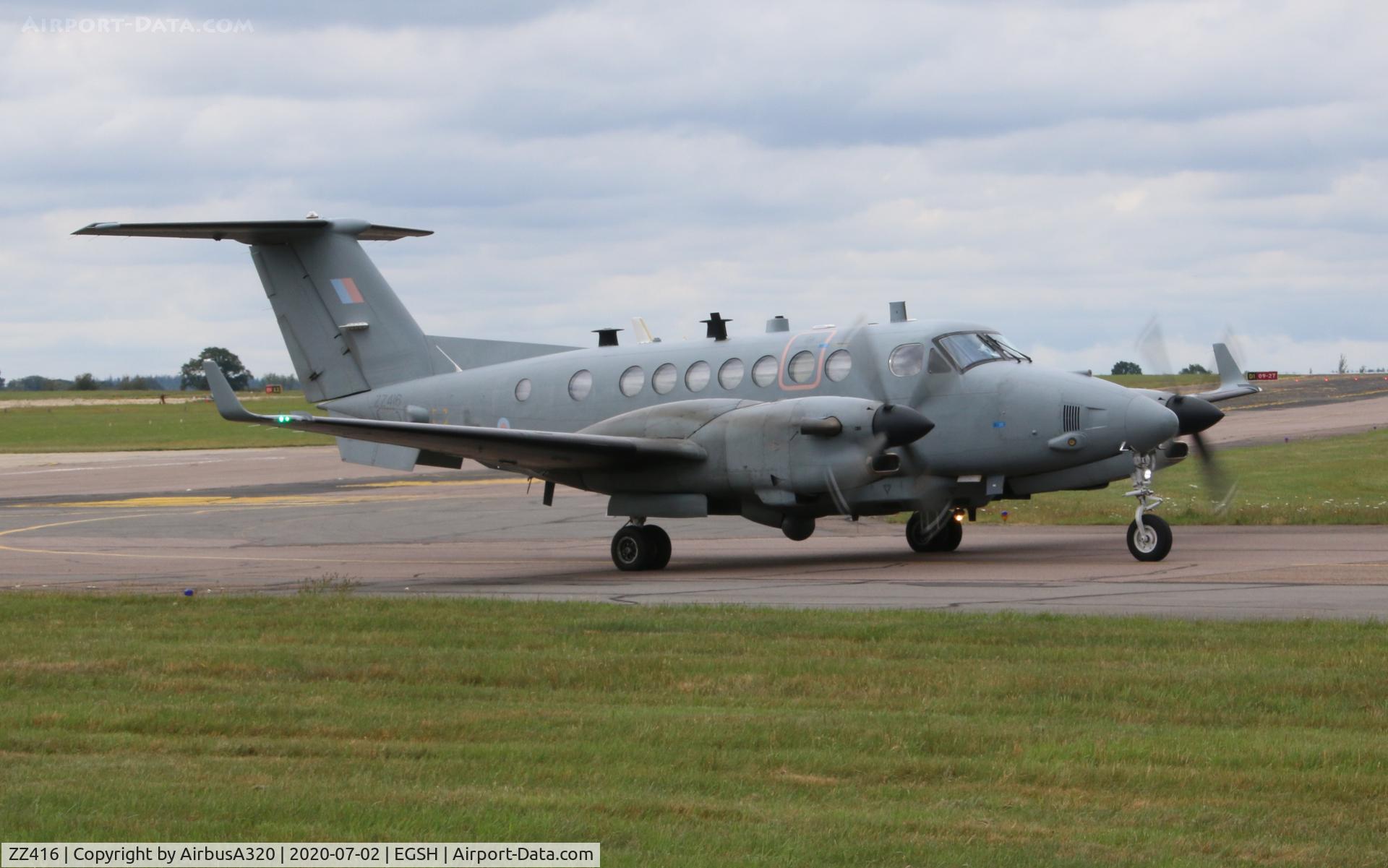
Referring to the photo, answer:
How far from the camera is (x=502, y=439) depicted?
66.2 ft

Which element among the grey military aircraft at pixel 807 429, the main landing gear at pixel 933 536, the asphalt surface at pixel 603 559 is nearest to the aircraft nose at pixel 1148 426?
the grey military aircraft at pixel 807 429

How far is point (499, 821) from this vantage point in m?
6.65

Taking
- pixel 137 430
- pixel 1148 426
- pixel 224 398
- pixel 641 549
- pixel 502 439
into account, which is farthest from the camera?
pixel 137 430

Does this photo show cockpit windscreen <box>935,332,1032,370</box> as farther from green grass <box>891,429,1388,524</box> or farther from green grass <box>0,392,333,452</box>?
green grass <box>0,392,333,452</box>

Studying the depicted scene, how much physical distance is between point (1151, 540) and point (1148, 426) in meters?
1.47

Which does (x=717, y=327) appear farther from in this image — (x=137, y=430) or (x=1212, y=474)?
(x=137, y=430)

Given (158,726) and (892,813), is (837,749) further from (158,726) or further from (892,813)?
(158,726)

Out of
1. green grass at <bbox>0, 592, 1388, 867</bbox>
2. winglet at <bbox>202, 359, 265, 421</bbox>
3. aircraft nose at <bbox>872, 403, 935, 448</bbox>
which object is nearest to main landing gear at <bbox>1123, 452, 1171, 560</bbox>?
aircraft nose at <bbox>872, 403, 935, 448</bbox>

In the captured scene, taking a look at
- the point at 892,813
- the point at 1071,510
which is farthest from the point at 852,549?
the point at 892,813

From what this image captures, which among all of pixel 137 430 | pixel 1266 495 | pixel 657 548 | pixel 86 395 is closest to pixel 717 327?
pixel 657 548

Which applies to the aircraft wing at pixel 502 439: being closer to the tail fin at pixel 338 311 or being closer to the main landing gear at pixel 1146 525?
the tail fin at pixel 338 311

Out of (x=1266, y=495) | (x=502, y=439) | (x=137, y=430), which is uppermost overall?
(x=137, y=430)

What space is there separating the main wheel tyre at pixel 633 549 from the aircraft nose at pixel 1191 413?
732 cm

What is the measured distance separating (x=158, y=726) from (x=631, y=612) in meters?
6.30
